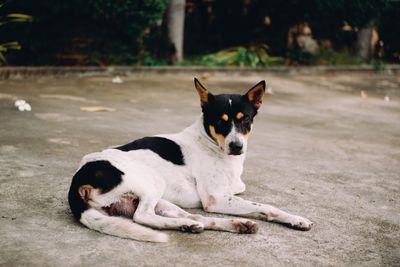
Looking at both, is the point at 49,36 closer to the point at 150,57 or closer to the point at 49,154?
the point at 150,57

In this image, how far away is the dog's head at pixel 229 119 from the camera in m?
4.36

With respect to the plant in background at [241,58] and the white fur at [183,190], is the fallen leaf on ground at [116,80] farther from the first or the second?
the white fur at [183,190]

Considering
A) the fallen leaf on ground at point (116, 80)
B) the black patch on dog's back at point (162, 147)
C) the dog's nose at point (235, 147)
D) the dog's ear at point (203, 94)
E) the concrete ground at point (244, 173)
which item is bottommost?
the concrete ground at point (244, 173)

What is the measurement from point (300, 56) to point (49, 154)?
10.3m

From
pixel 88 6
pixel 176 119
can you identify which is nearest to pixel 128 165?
pixel 176 119

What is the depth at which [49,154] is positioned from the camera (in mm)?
5473

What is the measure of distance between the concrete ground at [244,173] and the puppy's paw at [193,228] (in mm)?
52

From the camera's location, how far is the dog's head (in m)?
4.36

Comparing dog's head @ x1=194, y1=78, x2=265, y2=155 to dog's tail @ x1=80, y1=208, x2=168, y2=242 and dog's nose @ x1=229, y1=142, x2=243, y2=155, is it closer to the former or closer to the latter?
dog's nose @ x1=229, y1=142, x2=243, y2=155

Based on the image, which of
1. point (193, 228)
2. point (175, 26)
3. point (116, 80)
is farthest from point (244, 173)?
point (175, 26)

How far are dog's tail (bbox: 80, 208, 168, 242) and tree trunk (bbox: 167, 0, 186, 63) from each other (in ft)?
30.4

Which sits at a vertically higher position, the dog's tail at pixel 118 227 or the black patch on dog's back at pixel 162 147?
the black patch on dog's back at pixel 162 147

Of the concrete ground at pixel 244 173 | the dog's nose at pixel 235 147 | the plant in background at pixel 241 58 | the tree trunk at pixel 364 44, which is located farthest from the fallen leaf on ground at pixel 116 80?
the tree trunk at pixel 364 44

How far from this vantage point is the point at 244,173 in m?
5.34
